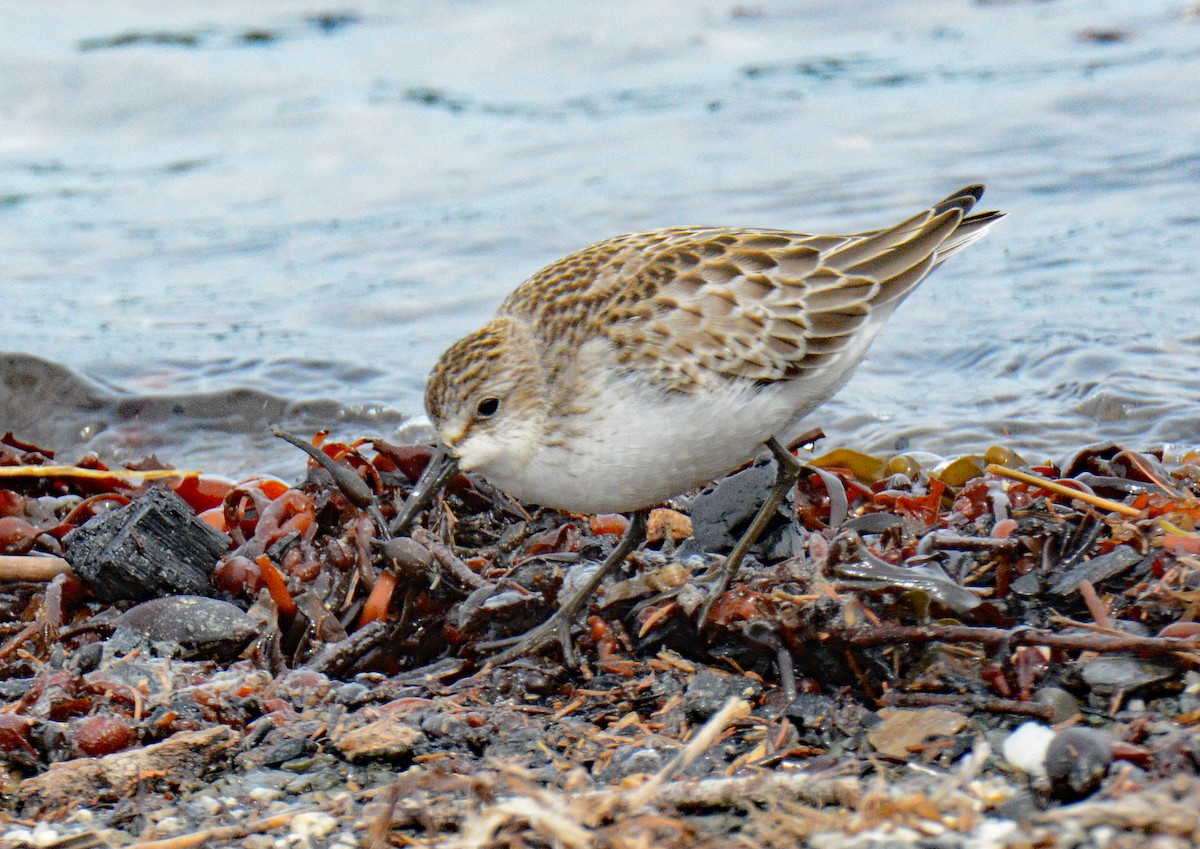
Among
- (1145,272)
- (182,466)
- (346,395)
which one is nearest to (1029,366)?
(1145,272)

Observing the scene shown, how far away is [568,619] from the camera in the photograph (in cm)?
430

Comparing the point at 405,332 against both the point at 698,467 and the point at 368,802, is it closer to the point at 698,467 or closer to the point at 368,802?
the point at 698,467

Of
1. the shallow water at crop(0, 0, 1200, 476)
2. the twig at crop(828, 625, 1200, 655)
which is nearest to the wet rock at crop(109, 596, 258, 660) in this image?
the twig at crop(828, 625, 1200, 655)

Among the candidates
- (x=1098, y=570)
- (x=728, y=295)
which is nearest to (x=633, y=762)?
(x=1098, y=570)

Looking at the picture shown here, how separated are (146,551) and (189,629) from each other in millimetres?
434

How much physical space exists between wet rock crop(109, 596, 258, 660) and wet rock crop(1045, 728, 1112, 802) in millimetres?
2464

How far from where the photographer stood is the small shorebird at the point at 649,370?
13.8 ft

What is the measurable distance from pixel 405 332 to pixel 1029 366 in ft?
13.7

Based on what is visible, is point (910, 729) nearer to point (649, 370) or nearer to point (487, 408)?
point (649, 370)

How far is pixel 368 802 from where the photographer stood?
3.31m

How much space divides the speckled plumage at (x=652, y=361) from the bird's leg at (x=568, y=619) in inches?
11.6

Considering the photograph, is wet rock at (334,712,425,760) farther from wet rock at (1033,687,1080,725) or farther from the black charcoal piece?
wet rock at (1033,687,1080,725)

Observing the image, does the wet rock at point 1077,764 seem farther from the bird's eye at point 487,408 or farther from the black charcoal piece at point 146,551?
the black charcoal piece at point 146,551

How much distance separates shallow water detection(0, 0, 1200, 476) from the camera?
820 cm
